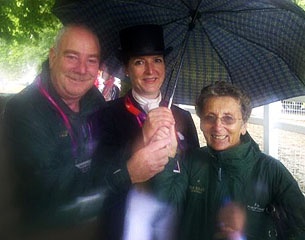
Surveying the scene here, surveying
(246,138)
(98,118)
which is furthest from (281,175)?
(98,118)

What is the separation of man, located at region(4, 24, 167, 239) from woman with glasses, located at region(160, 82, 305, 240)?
40 centimetres

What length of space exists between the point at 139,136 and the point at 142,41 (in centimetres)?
63

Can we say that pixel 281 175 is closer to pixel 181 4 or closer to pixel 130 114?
pixel 130 114

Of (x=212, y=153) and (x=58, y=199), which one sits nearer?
(x=58, y=199)

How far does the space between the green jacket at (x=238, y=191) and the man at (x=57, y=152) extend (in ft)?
1.22

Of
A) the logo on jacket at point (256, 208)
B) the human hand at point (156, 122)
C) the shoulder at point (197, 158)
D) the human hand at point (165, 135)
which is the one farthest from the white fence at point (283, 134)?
the human hand at point (156, 122)

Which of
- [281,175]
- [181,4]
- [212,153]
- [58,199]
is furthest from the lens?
[181,4]

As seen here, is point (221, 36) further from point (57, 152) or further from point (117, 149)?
point (57, 152)

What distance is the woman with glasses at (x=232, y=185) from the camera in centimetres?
220

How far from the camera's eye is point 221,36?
3004 mm

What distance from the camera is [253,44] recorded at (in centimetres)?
295

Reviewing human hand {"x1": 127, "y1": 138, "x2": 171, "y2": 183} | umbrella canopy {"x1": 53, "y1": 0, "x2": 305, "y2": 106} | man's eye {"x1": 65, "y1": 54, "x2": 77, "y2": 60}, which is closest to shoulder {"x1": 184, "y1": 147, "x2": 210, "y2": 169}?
human hand {"x1": 127, "y1": 138, "x2": 171, "y2": 183}

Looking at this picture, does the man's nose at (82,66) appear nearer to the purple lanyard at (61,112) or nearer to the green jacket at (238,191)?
the purple lanyard at (61,112)

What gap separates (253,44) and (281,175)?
1111mm
